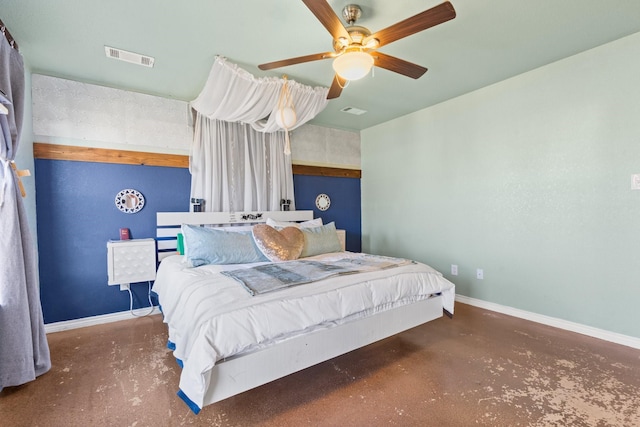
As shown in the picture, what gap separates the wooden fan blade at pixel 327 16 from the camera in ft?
5.05

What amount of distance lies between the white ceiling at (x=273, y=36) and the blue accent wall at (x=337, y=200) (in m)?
1.71

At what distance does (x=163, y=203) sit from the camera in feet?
11.1

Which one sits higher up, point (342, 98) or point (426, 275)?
point (342, 98)

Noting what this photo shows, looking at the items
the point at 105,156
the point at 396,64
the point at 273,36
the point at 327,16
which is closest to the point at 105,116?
the point at 105,156

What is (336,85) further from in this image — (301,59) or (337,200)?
(337,200)

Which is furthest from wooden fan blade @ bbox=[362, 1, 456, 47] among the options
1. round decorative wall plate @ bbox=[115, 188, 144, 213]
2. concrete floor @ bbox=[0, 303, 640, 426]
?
round decorative wall plate @ bbox=[115, 188, 144, 213]

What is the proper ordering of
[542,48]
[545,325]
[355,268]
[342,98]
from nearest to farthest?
[355,268]
[542,48]
[545,325]
[342,98]

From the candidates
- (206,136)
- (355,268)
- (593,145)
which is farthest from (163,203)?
(593,145)

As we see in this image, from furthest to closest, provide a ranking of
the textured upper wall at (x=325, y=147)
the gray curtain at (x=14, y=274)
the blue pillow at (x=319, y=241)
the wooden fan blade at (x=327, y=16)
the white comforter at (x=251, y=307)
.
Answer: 1. the textured upper wall at (x=325, y=147)
2. the blue pillow at (x=319, y=241)
3. the gray curtain at (x=14, y=274)
4. the wooden fan blade at (x=327, y=16)
5. the white comforter at (x=251, y=307)

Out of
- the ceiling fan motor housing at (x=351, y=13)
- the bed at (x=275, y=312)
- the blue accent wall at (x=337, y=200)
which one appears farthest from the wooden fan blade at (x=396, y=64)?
the blue accent wall at (x=337, y=200)

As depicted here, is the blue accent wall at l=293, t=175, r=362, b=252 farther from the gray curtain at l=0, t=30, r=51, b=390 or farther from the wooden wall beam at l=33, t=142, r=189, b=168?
the gray curtain at l=0, t=30, r=51, b=390

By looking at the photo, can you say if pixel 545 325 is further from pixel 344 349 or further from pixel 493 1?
pixel 493 1

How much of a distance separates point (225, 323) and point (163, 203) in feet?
7.94

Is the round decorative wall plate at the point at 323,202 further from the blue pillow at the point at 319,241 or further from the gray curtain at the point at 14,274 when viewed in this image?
the gray curtain at the point at 14,274
